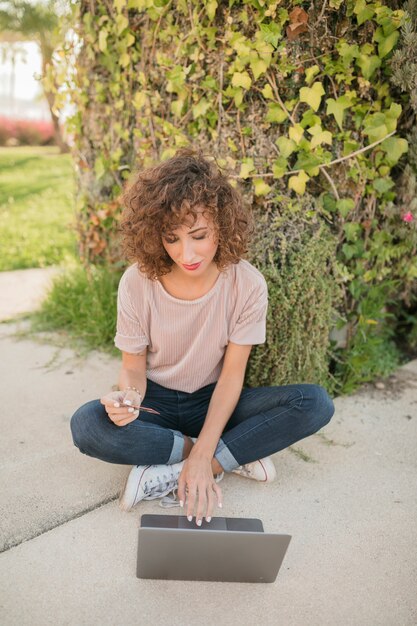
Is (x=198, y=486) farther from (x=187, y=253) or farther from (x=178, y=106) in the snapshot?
(x=178, y=106)

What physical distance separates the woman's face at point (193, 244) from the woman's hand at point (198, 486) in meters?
0.58

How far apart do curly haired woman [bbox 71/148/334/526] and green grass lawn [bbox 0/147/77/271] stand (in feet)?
5.14

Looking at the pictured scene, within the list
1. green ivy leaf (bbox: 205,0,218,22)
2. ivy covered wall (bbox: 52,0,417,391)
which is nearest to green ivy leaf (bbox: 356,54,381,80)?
ivy covered wall (bbox: 52,0,417,391)

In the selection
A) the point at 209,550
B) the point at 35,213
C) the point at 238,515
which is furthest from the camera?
the point at 35,213

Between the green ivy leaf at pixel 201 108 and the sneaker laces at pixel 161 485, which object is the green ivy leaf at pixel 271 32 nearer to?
the green ivy leaf at pixel 201 108

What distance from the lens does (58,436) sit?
2.18m

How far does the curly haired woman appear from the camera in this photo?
1.74 m

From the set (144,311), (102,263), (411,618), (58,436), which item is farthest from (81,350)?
(411,618)

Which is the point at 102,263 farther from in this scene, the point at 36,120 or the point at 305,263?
the point at 36,120

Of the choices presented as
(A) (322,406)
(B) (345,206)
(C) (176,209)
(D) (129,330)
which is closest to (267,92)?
(B) (345,206)

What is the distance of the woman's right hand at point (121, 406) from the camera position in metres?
1.65

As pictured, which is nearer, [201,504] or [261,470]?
[201,504]

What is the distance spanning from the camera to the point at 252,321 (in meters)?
1.94

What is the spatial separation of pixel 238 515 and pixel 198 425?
357mm
